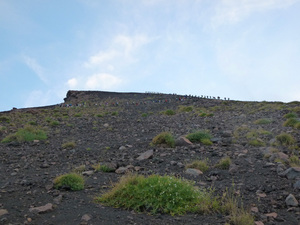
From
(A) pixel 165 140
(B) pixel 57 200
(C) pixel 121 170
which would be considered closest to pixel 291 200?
(C) pixel 121 170

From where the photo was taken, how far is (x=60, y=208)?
14.6 ft

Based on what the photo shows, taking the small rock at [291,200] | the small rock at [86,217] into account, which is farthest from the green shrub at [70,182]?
the small rock at [291,200]

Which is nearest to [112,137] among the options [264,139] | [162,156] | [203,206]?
[162,156]

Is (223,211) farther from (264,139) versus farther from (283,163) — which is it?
(264,139)

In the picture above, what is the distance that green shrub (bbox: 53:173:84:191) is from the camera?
550cm

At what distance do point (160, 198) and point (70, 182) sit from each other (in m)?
2.22

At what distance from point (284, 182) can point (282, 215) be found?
152 cm

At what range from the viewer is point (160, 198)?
4398mm

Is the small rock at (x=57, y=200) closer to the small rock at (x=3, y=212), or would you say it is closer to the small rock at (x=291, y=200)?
the small rock at (x=3, y=212)

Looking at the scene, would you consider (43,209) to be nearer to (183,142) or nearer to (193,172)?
(193,172)

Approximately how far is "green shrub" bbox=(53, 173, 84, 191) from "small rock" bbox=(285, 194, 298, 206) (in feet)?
13.3

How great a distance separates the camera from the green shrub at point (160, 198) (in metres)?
4.32

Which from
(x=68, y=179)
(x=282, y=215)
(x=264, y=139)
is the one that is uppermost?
(x=264, y=139)

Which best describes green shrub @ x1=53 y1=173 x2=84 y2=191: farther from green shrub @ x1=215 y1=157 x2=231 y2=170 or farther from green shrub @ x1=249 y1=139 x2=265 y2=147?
green shrub @ x1=249 y1=139 x2=265 y2=147
